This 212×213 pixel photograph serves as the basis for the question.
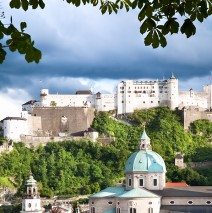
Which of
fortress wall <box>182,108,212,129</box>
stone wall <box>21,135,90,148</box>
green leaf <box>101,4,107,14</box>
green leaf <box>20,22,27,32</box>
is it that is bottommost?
green leaf <box>20,22,27,32</box>

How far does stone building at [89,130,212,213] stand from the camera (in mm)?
56312

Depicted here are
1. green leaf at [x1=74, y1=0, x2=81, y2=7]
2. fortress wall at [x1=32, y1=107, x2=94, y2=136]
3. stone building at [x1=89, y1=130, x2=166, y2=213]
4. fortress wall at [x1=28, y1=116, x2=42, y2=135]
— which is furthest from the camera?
fortress wall at [x1=32, y1=107, x2=94, y2=136]

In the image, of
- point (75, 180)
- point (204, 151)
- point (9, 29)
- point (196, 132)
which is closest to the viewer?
point (9, 29)

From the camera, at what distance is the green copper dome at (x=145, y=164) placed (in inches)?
2328

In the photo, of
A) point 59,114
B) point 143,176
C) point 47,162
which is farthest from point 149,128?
point 143,176

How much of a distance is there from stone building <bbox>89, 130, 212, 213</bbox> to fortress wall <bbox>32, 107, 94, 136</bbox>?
2845 cm

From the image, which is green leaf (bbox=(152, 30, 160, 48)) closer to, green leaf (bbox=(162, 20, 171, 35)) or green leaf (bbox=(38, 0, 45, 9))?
green leaf (bbox=(162, 20, 171, 35))

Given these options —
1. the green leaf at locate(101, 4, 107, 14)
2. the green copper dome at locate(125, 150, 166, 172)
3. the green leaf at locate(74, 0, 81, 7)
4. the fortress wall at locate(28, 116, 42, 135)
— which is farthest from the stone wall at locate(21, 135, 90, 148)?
the green leaf at locate(74, 0, 81, 7)

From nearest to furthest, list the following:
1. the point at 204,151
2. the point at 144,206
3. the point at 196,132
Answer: the point at 144,206
the point at 204,151
the point at 196,132

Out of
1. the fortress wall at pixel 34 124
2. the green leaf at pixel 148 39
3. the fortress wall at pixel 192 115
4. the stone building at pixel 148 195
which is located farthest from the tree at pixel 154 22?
the fortress wall at pixel 192 115

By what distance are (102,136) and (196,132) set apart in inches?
502

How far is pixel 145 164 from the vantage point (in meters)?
59.3

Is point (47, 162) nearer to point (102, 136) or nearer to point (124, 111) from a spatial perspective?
point (102, 136)

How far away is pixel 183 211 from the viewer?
56219mm
